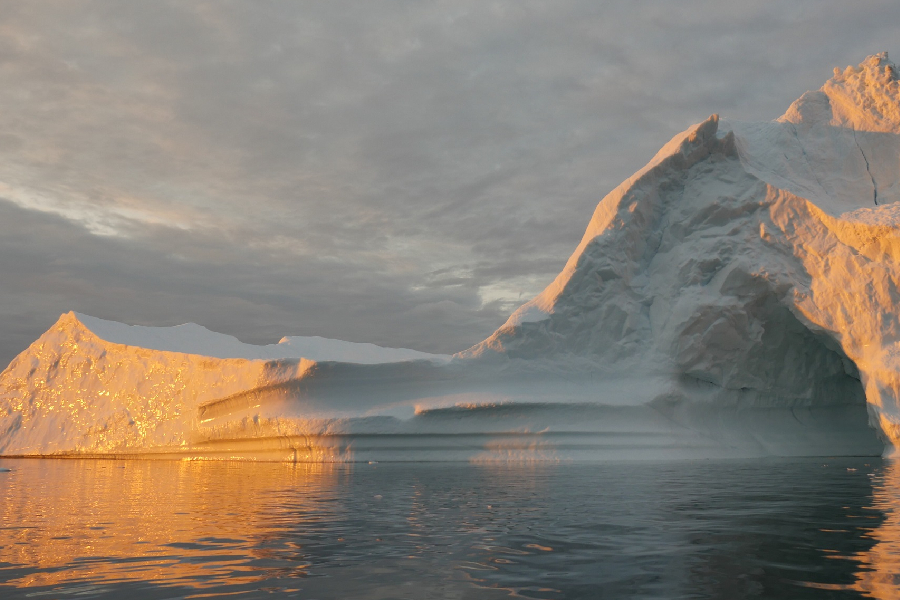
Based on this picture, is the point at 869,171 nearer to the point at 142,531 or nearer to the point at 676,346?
the point at 676,346

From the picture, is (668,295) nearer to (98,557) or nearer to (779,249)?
(779,249)

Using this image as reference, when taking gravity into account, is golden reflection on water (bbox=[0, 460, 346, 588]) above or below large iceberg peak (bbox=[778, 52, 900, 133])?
below

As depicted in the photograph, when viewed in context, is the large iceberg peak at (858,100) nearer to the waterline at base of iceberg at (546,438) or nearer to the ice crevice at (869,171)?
the ice crevice at (869,171)

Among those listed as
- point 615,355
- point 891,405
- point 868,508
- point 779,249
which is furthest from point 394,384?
point 868,508

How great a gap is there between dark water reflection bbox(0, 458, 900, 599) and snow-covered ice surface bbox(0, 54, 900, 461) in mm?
9286

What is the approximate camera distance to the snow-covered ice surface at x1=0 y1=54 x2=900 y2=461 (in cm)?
1745

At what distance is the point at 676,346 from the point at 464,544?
50.4ft

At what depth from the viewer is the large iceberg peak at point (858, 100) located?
18375 millimetres

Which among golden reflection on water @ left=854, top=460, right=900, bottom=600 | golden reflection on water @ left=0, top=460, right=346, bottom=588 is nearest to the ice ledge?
golden reflection on water @ left=0, top=460, right=346, bottom=588

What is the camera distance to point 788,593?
3172 millimetres

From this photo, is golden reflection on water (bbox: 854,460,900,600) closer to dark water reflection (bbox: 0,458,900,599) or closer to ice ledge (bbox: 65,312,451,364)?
dark water reflection (bbox: 0,458,900,599)

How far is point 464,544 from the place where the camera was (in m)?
4.57

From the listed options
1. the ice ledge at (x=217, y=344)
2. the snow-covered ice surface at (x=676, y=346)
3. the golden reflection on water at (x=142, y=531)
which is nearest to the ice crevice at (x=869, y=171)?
the snow-covered ice surface at (x=676, y=346)

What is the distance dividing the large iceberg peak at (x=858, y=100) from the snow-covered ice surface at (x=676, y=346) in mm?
48
